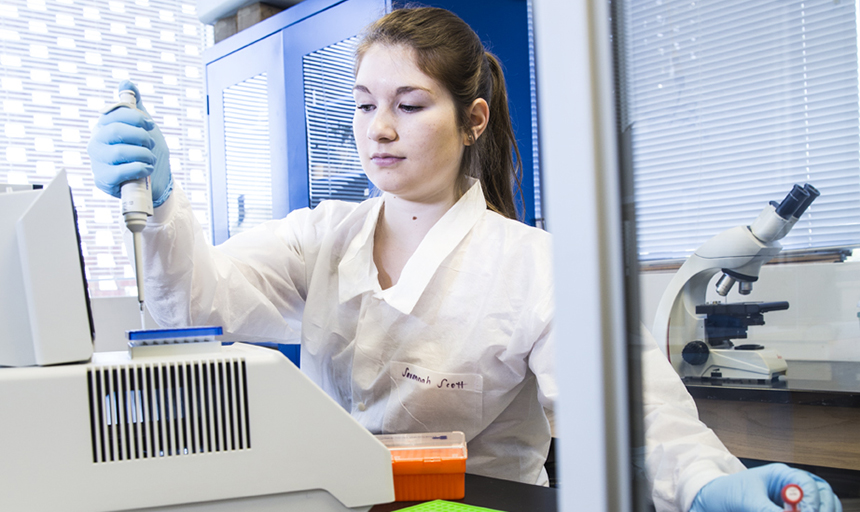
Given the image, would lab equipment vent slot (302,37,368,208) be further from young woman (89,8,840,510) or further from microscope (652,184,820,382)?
microscope (652,184,820,382)

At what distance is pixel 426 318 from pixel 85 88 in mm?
2005

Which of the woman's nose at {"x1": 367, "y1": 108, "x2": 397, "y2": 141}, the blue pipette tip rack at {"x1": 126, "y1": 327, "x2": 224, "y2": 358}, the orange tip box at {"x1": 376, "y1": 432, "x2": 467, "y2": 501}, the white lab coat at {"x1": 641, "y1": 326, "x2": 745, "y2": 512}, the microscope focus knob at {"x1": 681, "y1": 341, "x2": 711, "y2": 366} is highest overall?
the woman's nose at {"x1": 367, "y1": 108, "x2": 397, "y2": 141}

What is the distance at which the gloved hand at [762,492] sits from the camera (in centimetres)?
43

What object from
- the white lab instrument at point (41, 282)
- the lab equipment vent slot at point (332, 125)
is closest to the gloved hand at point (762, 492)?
the white lab instrument at point (41, 282)

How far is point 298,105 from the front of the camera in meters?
2.11

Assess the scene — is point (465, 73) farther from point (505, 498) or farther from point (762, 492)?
point (762, 492)

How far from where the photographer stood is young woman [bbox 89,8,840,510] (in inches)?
43.8

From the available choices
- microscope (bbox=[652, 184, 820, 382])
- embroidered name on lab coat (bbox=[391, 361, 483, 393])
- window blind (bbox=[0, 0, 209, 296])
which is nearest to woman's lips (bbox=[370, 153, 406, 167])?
embroidered name on lab coat (bbox=[391, 361, 483, 393])

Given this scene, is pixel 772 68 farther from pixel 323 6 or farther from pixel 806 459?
pixel 323 6

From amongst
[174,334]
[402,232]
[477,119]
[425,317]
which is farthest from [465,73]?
[174,334]

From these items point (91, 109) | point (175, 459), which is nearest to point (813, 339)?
point (175, 459)

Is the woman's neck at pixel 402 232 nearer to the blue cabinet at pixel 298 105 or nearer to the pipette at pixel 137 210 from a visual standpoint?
the blue cabinet at pixel 298 105

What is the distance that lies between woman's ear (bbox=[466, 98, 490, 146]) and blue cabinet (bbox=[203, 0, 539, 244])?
15.0 inches

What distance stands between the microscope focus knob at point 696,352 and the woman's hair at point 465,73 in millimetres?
831
